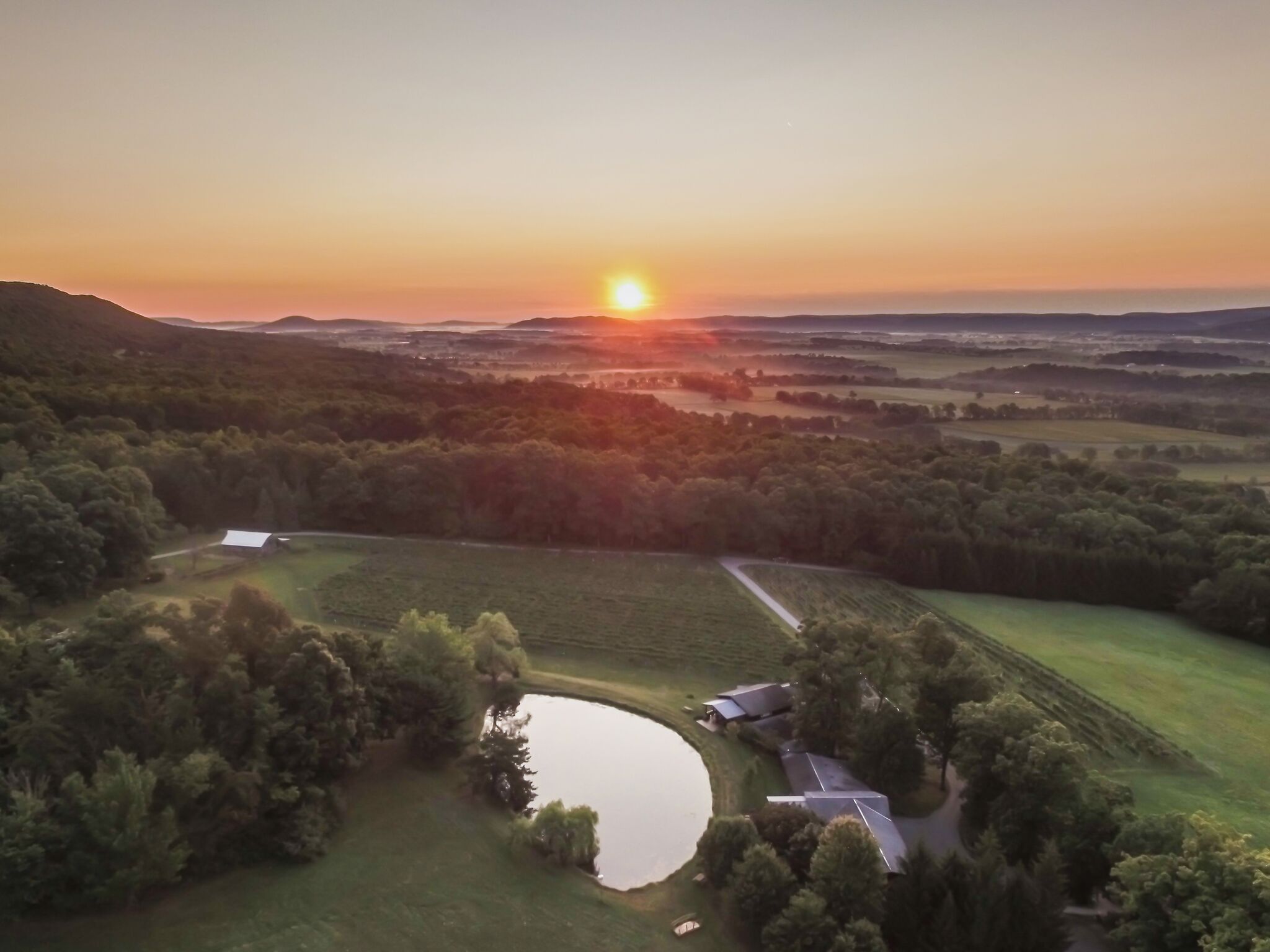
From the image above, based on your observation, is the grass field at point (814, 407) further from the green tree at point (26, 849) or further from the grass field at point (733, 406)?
Answer: the green tree at point (26, 849)

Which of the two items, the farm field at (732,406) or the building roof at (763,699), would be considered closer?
the building roof at (763,699)

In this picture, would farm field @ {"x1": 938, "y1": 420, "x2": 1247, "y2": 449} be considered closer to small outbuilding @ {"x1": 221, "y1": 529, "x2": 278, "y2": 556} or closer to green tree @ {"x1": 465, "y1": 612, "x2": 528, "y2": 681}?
green tree @ {"x1": 465, "y1": 612, "x2": 528, "y2": 681}

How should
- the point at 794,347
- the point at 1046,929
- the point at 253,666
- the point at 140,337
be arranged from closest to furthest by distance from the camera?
the point at 1046,929 → the point at 253,666 → the point at 140,337 → the point at 794,347

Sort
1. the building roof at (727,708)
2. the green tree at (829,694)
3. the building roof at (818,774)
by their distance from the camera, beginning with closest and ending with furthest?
1. the building roof at (818,774)
2. the green tree at (829,694)
3. the building roof at (727,708)

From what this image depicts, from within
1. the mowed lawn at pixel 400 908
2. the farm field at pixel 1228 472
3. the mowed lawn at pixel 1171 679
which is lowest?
the mowed lawn at pixel 1171 679

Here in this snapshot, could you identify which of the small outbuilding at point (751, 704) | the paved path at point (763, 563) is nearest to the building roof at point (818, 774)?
the small outbuilding at point (751, 704)

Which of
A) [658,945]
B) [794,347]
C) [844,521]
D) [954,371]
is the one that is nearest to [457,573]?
[844,521]

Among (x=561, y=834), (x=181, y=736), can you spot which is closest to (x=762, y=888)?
(x=561, y=834)

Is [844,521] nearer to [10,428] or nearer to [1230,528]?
[1230,528]
